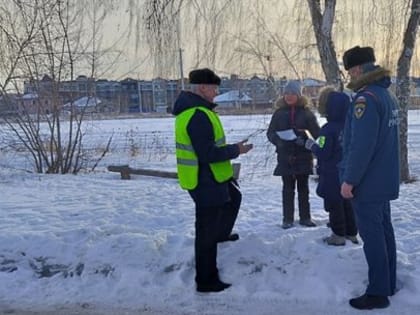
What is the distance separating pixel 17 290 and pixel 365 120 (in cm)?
323

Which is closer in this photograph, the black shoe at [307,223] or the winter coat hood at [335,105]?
the winter coat hood at [335,105]

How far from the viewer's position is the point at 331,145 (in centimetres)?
473

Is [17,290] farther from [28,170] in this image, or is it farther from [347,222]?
[28,170]

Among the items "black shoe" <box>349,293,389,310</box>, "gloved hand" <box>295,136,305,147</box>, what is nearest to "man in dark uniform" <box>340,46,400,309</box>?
"black shoe" <box>349,293,389,310</box>

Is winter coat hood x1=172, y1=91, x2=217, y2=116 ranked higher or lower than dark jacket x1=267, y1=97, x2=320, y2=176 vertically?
higher

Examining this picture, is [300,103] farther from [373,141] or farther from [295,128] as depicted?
[373,141]

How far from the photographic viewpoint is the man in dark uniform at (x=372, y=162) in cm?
371

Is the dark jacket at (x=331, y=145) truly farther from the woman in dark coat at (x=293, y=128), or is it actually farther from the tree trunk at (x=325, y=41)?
the tree trunk at (x=325, y=41)

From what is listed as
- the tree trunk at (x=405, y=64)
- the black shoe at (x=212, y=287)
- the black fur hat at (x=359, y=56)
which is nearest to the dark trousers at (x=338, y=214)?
the black shoe at (x=212, y=287)

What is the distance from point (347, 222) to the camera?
16.5 ft

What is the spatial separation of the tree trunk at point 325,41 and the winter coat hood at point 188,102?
16.6 feet

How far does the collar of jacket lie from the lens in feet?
12.5

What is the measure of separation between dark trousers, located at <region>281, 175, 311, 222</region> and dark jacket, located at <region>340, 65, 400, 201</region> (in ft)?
5.34

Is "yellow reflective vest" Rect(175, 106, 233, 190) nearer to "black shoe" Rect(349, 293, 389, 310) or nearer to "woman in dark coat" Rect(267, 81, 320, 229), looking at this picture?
"woman in dark coat" Rect(267, 81, 320, 229)
